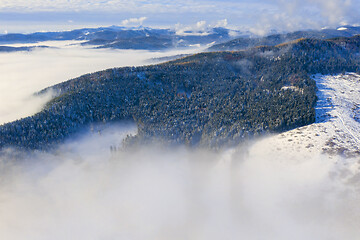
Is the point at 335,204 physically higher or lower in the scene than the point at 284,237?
higher

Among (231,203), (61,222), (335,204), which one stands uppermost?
(335,204)

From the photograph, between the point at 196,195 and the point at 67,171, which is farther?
the point at 67,171

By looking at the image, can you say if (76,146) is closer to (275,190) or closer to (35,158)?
(35,158)

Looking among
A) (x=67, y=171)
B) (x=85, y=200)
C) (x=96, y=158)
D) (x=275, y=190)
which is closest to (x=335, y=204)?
(x=275, y=190)

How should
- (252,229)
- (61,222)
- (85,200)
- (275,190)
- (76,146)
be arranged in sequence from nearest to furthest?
(252,229)
(275,190)
(61,222)
(85,200)
(76,146)

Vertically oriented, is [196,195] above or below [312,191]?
below

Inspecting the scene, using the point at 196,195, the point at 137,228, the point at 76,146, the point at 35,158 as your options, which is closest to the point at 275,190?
the point at 196,195

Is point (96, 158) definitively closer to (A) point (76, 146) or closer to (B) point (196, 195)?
(A) point (76, 146)

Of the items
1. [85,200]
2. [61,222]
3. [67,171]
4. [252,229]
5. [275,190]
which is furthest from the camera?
[67,171]

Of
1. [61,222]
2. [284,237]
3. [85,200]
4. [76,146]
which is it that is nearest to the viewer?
[284,237]
